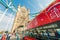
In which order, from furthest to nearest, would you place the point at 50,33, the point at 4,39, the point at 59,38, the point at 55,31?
the point at 4,39 → the point at 50,33 → the point at 55,31 → the point at 59,38

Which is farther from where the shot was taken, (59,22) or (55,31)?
(55,31)

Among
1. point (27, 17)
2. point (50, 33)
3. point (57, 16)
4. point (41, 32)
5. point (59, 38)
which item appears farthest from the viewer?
point (27, 17)

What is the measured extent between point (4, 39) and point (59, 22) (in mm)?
4712

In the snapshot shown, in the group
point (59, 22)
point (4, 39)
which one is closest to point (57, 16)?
point (59, 22)

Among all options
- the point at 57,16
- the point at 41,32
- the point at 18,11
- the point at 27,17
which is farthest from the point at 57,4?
the point at 18,11

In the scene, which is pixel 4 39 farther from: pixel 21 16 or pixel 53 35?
pixel 21 16

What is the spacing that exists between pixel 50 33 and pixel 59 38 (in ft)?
1.72

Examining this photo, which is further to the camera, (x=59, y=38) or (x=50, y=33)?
(x=50, y=33)

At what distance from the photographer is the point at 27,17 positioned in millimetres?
16656

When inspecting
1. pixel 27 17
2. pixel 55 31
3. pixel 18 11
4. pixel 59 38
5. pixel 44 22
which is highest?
pixel 18 11

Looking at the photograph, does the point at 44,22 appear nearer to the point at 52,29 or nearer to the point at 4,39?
the point at 52,29

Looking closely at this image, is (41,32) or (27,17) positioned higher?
(27,17)

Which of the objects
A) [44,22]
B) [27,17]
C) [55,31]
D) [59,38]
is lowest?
[59,38]

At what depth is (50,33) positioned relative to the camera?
3.29 meters
